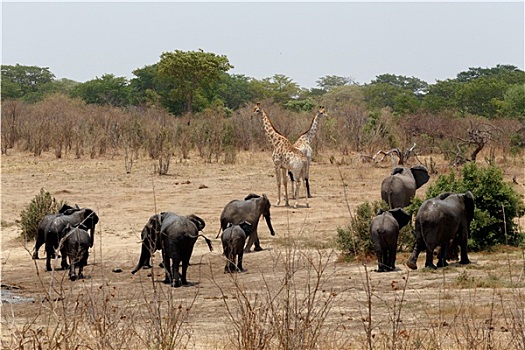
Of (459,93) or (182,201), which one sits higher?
(459,93)

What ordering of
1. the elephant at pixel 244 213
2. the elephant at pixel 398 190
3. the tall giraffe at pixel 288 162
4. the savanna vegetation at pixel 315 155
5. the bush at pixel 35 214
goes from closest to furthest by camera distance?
the savanna vegetation at pixel 315 155, the elephant at pixel 244 213, the elephant at pixel 398 190, the bush at pixel 35 214, the tall giraffe at pixel 288 162

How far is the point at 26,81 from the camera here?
66812 millimetres

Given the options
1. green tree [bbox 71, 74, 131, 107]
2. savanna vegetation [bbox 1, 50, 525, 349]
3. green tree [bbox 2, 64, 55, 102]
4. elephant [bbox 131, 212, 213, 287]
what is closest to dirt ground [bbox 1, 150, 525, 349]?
savanna vegetation [bbox 1, 50, 525, 349]

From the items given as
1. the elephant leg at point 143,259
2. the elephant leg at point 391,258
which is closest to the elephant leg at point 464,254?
the elephant leg at point 391,258

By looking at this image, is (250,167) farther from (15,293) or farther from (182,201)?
(15,293)

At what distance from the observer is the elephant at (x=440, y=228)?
11.4 metres

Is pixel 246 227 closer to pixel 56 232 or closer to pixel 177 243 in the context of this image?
pixel 177 243

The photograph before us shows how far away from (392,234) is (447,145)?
18203mm

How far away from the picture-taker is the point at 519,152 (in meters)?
29.5

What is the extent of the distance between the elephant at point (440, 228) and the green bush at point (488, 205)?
980 millimetres

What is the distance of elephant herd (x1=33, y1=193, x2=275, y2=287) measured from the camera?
1141 centimetres

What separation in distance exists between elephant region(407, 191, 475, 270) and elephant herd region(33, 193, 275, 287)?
2227 millimetres

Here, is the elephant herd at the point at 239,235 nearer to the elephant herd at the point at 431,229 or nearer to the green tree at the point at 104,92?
the elephant herd at the point at 431,229

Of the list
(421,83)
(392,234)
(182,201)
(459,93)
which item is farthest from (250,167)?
(421,83)
